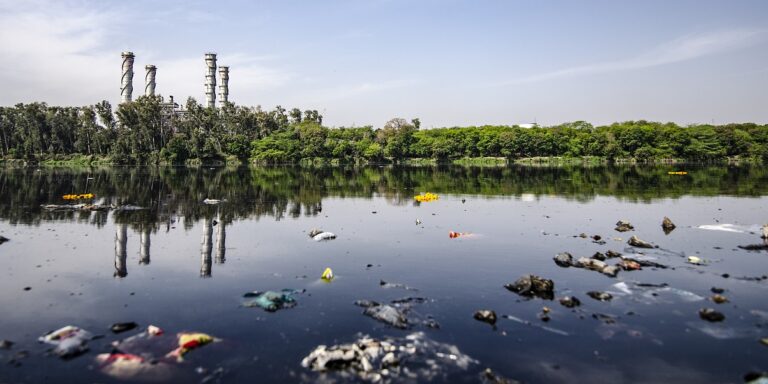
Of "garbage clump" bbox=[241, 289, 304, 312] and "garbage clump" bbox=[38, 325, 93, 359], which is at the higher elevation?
"garbage clump" bbox=[241, 289, 304, 312]

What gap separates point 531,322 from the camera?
12422mm

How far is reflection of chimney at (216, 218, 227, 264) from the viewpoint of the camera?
19.2 m

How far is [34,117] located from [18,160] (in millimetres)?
10033

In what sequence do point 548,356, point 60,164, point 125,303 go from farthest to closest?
point 60,164, point 125,303, point 548,356

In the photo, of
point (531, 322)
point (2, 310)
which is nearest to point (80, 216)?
point (2, 310)

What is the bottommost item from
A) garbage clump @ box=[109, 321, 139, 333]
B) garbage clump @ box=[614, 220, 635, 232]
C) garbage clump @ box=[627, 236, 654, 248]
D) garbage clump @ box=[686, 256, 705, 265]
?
garbage clump @ box=[109, 321, 139, 333]

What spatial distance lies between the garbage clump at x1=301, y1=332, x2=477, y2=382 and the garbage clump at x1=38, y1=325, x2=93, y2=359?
488 cm

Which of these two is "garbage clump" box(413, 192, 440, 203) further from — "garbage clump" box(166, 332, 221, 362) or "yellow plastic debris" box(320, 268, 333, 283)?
"garbage clump" box(166, 332, 221, 362)

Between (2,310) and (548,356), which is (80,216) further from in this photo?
(548,356)

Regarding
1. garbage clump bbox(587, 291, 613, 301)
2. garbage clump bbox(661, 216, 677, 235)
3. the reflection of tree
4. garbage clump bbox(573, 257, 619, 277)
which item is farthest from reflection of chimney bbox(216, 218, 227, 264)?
garbage clump bbox(661, 216, 677, 235)

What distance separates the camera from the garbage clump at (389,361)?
964cm

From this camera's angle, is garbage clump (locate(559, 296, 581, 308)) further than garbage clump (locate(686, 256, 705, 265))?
No

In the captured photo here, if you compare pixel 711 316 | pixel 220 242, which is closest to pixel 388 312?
pixel 711 316

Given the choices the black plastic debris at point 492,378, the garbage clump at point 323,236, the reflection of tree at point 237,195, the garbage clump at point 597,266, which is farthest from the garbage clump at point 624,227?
the black plastic debris at point 492,378
